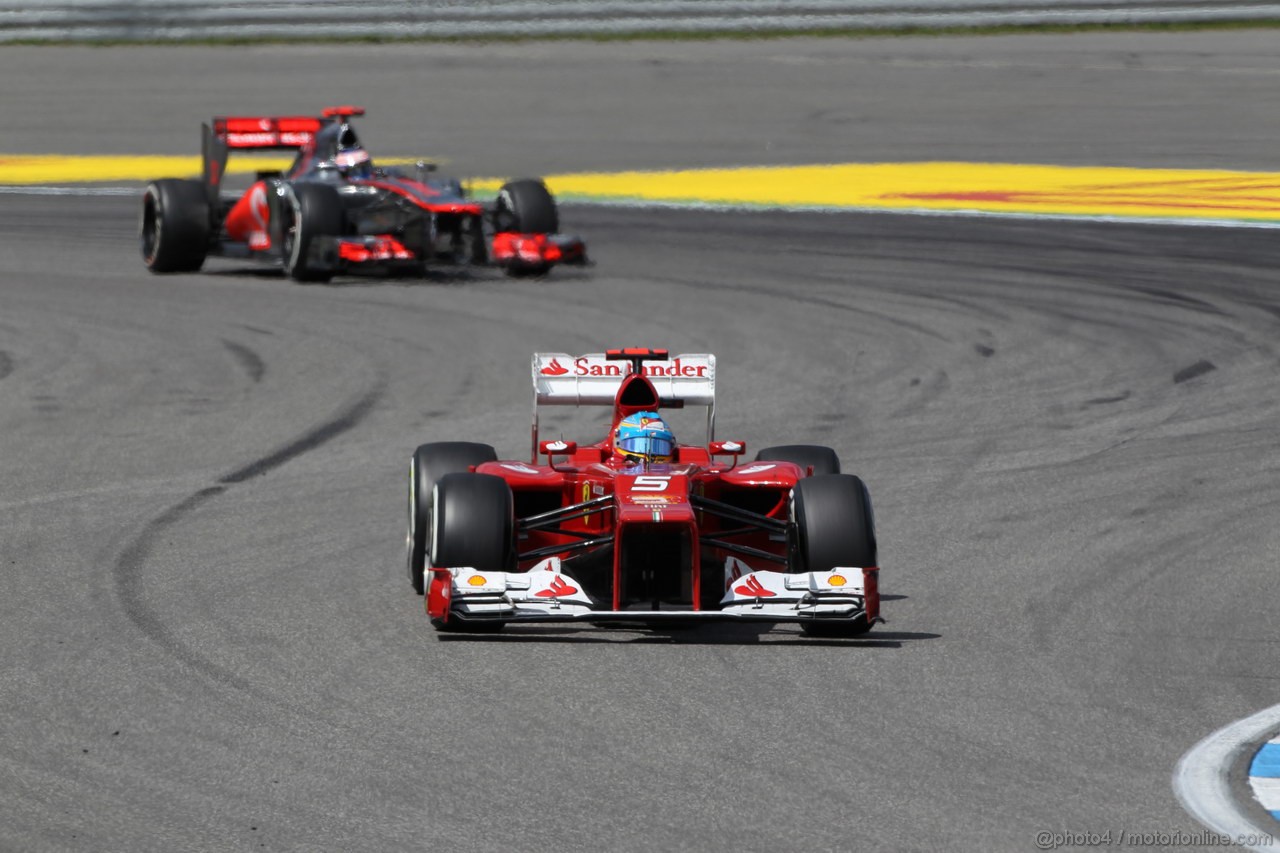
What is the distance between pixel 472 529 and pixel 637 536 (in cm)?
69

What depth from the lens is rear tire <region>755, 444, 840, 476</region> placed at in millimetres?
10508

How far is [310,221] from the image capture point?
20266 millimetres

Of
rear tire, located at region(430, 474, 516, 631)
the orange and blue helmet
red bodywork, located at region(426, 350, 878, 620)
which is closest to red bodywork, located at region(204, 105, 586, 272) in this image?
red bodywork, located at region(426, 350, 878, 620)

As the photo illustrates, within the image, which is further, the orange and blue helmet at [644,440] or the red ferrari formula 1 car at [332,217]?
the red ferrari formula 1 car at [332,217]

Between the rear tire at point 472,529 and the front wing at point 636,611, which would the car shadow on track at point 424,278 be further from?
the front wing at point 636,611

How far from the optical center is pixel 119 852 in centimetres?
637

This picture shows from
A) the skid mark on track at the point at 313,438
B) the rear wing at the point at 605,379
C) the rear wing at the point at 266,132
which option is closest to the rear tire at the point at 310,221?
the rear wing at the point at 266,132

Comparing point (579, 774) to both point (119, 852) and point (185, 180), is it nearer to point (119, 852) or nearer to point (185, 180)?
point (119, 852)

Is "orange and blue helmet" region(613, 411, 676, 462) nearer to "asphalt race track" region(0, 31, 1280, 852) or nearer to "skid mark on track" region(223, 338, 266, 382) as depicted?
"asphalt race track" region(0, 31, 1280, 852)

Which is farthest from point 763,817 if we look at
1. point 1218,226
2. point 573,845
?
point 1218,226

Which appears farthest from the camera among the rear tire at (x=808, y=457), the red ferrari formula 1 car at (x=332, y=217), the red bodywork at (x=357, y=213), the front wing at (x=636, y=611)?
the red bodywork at (x=357, y=213)

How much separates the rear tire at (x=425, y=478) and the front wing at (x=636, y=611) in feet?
2.24

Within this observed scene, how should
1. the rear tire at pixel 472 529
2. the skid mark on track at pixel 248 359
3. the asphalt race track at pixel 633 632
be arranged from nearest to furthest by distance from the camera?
1. the asphalt race track at pixel 633 632
2. the rear tire at pixel 472 529
3. the skid mark on track at pixel 248 359

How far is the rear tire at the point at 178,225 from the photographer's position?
21.1 metres
